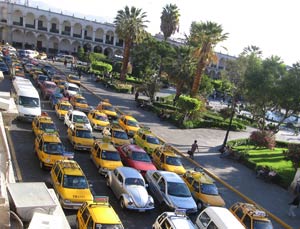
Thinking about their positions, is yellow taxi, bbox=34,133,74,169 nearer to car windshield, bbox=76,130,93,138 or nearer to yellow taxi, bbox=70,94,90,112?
car windshield, bbox=76,130,93,138

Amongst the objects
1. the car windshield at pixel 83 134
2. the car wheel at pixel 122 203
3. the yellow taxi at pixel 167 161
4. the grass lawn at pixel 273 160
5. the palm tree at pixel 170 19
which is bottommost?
the grass lawn at pixel 273 160

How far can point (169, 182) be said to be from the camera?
61.4ft

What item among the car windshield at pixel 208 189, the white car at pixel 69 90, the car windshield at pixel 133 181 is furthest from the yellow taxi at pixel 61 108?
the car windshield at pixel 208 189

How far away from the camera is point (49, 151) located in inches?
781

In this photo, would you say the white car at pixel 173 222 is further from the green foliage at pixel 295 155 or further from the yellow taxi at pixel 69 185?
the green foliage at pixel 295 155

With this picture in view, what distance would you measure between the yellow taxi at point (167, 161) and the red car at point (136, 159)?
104 centimetres

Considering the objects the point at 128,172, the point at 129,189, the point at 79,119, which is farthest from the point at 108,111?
the point at 129,189

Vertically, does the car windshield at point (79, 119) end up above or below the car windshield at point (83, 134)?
above

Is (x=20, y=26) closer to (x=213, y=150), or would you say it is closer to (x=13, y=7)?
(x=13, y=7)

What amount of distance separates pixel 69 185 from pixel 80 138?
7770mm

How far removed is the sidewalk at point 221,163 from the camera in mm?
22719

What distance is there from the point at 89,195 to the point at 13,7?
74.3 meters

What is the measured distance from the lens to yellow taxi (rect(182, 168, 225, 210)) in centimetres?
1912

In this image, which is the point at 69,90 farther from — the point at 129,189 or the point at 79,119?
the point at 129,189
